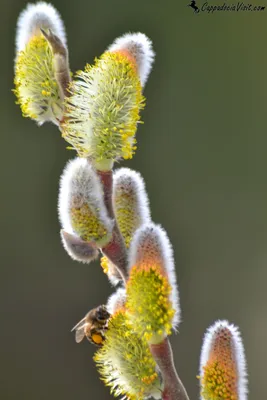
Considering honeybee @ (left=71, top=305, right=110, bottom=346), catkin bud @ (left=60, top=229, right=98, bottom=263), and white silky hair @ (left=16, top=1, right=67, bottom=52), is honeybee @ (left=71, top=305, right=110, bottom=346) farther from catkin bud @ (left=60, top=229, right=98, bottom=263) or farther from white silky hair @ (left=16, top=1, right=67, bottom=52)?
white silky hair @ (left=16, top=1, right=67, bottom=52)

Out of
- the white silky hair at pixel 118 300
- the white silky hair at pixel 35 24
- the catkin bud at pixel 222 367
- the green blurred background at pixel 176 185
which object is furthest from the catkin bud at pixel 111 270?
the green blurred background at pixel 176 185

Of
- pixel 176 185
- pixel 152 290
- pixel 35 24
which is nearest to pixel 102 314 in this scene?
pixel 152 290

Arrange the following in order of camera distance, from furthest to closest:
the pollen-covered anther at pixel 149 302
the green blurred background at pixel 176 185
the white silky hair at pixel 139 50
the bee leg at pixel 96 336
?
the green blurred background at pixel 176 185 < the bee leg at pixel 96 336 < the white silky hair at pixel 139 50 < the pollen-covered anther at pixel 149 302

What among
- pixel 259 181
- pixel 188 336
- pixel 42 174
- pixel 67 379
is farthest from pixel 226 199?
pixel 67 379

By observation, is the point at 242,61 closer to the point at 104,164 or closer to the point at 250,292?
the point at 250,292

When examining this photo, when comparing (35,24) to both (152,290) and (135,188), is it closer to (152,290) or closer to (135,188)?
(135,188)

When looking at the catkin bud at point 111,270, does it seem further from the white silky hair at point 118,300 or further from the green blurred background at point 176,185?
the green blurred background at point 176,185
